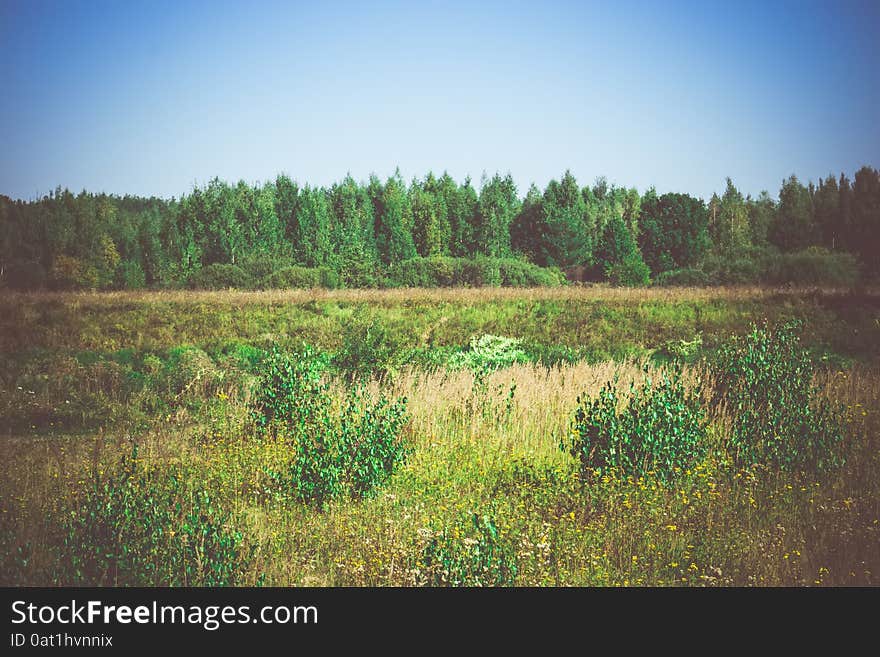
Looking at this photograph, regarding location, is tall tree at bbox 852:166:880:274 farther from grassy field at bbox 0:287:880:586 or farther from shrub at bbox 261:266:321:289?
shrub at bbox 261:266:321:289

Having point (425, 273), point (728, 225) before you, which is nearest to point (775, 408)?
point (425, 273)

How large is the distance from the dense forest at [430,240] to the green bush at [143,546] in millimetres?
14928

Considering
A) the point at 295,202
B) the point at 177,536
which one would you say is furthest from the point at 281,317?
the point at 295,202

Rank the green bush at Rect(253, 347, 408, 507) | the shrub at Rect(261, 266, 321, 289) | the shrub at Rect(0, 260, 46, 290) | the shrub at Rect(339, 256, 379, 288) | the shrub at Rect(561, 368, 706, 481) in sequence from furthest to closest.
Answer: the shrub at Rect(339, 256, 379, 288)
the shrub at Rect(261, 266, 321, 289)
the shrub at Rect(0, 260, 46, 290)
the shrub at Rect(561, 368, 706, 481)
the green bush at Rect(253, 347, 408, 507)

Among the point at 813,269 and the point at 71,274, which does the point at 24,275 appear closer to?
the point at 71,274

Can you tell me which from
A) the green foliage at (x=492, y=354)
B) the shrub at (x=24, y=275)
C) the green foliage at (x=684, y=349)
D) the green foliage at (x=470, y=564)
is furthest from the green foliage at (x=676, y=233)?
the green foliage at (x=470, y=564)

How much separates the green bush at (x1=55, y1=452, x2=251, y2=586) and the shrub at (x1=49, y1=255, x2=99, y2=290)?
51.1 ft

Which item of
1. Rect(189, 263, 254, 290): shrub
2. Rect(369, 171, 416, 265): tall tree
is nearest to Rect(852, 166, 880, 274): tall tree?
Rect(189, 263, 254, 290): shrub

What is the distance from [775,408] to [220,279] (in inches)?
1183

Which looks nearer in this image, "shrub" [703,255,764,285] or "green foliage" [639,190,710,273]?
"shrub" [703,255,764,285]

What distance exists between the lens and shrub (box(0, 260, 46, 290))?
1455 cm

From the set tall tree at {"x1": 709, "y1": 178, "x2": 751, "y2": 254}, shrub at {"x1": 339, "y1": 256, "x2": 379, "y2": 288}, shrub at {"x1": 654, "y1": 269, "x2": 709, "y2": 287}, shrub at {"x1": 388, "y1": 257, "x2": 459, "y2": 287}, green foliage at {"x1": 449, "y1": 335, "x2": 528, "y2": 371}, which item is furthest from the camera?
tall tree at {"x1": 709, "y1": 178, "x2": 751, "y2": 254}

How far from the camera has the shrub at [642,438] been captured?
5801 millimetres

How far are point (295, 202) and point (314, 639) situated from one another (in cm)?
4683
